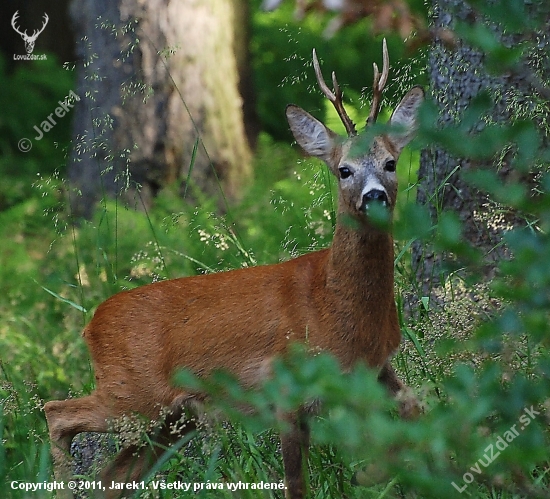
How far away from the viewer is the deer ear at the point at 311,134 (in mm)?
4129

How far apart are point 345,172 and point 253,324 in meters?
0.69

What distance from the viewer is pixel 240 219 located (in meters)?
7.76

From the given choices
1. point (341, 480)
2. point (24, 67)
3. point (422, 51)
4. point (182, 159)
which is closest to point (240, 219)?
point (182, 159)

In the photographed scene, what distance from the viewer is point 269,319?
3.90 meters

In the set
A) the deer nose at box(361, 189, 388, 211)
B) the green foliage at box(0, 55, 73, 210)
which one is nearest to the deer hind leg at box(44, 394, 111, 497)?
the deer nose at box(361, 189, 388, 211)

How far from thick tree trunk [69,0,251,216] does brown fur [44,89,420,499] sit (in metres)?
3.56

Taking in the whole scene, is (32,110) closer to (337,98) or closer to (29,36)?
(29,36)

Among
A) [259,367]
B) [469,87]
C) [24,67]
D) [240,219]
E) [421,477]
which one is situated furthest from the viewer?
[24,67]

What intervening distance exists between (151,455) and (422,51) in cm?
220

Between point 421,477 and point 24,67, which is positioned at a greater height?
point 421,477

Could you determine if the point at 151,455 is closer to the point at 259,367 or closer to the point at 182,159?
the point at 259,367

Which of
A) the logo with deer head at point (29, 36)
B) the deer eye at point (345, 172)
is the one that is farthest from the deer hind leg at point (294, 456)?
the logo with deer head at point (29, 36)

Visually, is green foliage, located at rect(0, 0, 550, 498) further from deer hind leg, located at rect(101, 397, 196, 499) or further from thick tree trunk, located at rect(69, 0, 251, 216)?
thick tree trunk, located at rect(69, 0, 251, 216)

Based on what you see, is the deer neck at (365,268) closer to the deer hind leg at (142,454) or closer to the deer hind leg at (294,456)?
the deer hind leg at (294,456)
